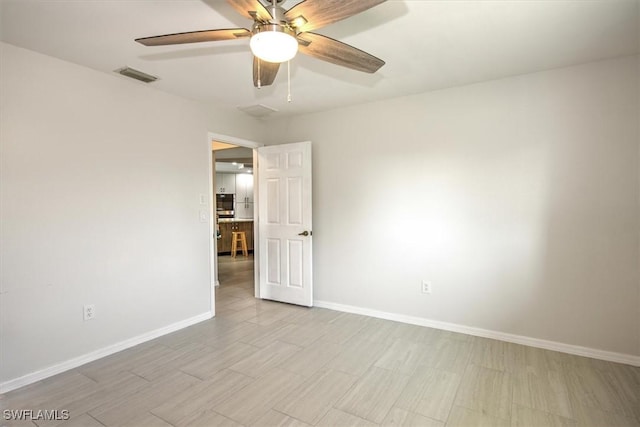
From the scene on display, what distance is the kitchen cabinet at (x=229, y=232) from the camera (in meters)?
8.23

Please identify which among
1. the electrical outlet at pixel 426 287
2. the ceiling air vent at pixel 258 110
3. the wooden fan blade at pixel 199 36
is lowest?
the electrical outlet at pixel 426 287

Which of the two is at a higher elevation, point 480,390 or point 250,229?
point 250,229

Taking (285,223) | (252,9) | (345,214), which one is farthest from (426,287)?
(252,9)

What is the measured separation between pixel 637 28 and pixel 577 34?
348mm

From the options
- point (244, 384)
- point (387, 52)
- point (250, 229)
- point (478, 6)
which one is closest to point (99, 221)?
point (244, 384)

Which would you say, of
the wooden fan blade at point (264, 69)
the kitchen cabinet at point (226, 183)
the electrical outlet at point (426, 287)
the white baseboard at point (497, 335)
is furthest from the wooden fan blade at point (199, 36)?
the kitchen cabinet at point (226, 183)

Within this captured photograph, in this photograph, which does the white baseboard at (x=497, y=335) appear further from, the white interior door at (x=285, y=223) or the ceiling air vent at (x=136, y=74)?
the ceiling air vent at (x=136, y=74)

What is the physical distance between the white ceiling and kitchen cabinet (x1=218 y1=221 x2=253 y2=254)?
17.6ft

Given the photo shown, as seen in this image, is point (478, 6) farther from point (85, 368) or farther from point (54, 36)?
point (85, 368)

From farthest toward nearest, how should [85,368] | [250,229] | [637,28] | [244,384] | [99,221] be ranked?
[250,229] < [99,221] < [85,368] < [244,384] < [637,28]

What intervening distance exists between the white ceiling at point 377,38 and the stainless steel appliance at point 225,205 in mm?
7165

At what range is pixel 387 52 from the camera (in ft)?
8.29

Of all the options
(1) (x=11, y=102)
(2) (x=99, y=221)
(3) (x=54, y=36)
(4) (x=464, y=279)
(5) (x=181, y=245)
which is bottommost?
(4) (x=464, y=279)

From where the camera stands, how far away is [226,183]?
10266 millimetres
